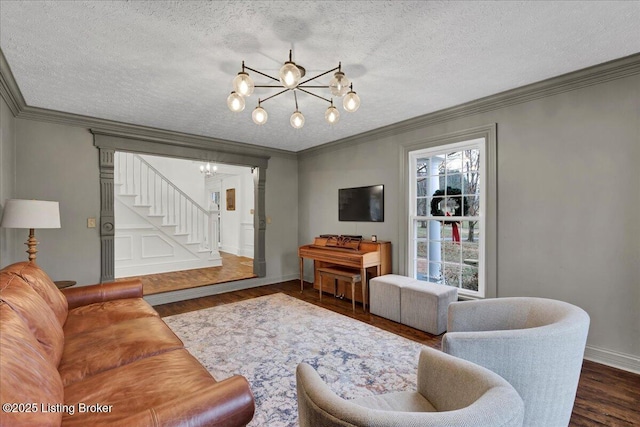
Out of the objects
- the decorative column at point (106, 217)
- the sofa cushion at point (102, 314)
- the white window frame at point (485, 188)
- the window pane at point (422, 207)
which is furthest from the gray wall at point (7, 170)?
the window pane at point (422, 207)

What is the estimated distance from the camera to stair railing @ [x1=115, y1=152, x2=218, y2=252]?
249 inches

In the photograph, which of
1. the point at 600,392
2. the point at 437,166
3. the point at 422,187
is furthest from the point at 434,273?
the point at 600,392

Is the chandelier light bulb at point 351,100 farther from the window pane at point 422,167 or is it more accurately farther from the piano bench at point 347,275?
the piano bench at point 347,275

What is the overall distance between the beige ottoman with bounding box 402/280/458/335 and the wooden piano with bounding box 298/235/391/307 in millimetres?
674

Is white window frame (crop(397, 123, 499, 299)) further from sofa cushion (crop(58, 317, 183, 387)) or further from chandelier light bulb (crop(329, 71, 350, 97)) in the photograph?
sofa cushion (crop(58, 317, 183, 387))

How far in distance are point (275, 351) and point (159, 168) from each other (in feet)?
18.9

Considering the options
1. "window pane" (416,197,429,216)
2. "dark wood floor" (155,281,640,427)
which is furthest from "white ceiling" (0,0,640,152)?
"dark wood floor" (155,281,640,427)

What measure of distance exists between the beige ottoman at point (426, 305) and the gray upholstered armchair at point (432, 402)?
74.5 inches

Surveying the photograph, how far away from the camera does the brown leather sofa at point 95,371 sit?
1001 millimetres

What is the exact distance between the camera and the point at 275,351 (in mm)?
2797

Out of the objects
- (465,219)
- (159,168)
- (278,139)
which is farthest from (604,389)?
(159,168)

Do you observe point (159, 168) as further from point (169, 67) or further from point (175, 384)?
point (175, 384)

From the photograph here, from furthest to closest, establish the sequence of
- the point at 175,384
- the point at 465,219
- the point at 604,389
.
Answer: the point at 465,219 < the point at 604,389 < the point at 175,384

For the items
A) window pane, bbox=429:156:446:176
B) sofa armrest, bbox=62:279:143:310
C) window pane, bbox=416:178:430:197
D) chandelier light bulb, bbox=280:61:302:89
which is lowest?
sofa armrest, bbox=62:279:143:310
